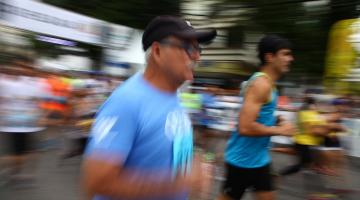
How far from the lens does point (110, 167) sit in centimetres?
149

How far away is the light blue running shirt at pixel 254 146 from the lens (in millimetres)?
3201

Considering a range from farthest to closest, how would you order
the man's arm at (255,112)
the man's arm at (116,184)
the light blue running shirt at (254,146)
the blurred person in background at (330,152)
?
the blurred person in background at (330,152) < the light blue running shirt at (254,146) < the man's arm at (255,112) < the man's arm at (116,184)

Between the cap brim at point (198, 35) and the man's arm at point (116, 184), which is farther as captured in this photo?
the cap brim at point (198, 35)

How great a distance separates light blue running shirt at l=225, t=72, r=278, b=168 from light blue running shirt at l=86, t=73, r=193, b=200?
5.07ft

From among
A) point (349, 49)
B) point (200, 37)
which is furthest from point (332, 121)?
point (200, 37)

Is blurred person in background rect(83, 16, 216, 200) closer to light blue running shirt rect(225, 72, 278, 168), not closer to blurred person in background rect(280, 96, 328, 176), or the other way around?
light blue running shirt rect(225, 72, 278, 168)

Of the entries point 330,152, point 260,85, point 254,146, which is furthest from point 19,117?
point 330,152

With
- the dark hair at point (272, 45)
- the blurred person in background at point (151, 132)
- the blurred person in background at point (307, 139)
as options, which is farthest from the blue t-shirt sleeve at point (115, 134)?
the blurred person in background at point (307, 139)

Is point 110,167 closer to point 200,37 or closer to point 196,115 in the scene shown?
point 200,37

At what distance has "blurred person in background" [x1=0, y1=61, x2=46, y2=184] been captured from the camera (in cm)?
509

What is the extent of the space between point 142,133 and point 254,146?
180 cm

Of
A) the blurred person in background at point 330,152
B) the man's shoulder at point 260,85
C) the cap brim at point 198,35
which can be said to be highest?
the cap brim at point 198,35

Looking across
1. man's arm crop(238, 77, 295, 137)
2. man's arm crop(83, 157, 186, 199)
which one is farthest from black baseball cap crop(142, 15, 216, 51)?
man's arm crop(238, 77, 295, 137)

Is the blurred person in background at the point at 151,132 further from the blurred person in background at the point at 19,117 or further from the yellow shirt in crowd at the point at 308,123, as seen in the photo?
the yellow shirt in crowd at the point at 308,123
